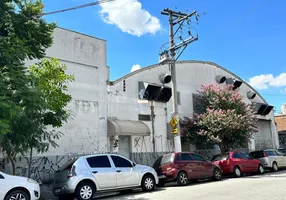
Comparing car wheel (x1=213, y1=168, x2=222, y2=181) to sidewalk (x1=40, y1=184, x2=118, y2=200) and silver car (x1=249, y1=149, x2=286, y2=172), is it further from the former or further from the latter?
silver car (x1=249, y1=149, x2=286, y2=172)

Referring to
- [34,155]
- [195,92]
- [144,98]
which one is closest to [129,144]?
[144,98]

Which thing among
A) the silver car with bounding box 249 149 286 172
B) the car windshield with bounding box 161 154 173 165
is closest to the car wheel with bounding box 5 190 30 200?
the car windshield with bounding box 161 154 173 165

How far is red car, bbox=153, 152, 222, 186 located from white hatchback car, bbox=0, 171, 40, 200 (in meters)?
6.08

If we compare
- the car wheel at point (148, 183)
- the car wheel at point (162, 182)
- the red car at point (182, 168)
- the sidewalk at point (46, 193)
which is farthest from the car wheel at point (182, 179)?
the sidewalk at point (46, 193)

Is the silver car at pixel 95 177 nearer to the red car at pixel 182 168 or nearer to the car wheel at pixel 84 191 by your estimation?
the car wheel at pixel 84 191

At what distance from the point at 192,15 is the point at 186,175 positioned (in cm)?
972

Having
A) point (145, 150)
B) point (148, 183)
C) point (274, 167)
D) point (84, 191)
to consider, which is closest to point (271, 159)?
point (274, 167)

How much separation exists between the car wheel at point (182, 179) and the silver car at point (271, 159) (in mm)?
8552

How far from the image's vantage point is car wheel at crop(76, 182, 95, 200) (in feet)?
35.9

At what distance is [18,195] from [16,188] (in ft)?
0.74

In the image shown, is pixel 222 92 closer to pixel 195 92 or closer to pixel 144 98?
pixel 195 92

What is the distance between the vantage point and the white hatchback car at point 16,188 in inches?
375

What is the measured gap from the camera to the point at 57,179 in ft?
38.0

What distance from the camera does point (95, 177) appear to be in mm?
11344
